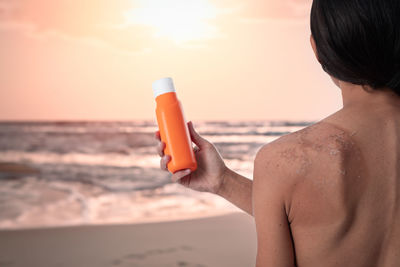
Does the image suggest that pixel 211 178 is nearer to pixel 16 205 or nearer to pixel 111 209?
pixel 111 209

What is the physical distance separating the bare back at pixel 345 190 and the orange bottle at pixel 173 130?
0.42 m

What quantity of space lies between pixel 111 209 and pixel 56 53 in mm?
11547

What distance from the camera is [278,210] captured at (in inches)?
27.7

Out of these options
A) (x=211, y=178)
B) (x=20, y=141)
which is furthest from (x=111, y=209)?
(x=20, y=141)

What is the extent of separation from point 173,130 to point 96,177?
568 cm

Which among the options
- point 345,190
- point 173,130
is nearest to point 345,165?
point 345,190

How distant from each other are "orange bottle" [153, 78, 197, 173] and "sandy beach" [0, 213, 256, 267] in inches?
79.4

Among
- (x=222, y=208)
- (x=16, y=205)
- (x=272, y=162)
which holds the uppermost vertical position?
(x=272, y=162)

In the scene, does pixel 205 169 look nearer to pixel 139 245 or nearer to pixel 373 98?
pixel 373 98

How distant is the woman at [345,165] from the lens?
67cm

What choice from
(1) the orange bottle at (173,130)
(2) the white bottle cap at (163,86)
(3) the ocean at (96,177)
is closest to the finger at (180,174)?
(1) the orange bottle at (173,130)

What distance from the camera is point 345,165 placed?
0.70 metres

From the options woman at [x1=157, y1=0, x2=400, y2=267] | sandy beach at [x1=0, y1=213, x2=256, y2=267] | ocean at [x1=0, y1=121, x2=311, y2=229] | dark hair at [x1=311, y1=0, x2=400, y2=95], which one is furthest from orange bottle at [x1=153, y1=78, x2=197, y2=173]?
ocean at [x1=0, y1=121, x2=311, y2=229]

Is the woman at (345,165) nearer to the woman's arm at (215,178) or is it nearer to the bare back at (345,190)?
the bare back at (345,190)
